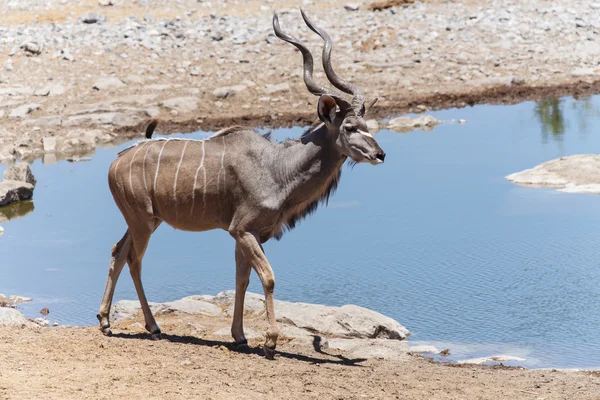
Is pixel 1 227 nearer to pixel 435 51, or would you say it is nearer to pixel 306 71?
pixel 306 71

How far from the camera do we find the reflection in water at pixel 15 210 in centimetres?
2031

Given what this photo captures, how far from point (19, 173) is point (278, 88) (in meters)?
9.81

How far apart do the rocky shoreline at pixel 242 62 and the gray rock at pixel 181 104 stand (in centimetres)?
4

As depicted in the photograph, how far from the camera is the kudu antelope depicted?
32.9ft

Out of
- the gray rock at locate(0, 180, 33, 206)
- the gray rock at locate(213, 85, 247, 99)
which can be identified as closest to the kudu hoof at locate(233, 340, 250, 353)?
the gray rock at locate(0, 180, 33, 206)

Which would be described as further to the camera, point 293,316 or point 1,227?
point 1,227

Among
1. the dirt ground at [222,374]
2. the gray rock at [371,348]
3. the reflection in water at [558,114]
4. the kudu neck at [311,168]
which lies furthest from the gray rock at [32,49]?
the kudu neck at [311,168]

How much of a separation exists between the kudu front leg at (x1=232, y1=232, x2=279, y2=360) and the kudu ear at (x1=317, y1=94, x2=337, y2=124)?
50.8 inches

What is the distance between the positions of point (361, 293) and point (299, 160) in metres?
4.06

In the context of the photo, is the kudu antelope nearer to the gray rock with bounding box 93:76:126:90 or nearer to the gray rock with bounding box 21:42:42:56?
the gray rock with bounding box 93:76:126:90

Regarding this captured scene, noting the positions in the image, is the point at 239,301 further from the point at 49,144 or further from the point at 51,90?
the point at 51,90

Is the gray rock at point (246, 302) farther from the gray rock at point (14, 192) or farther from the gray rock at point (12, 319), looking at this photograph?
the gray rock at point (14, 192)

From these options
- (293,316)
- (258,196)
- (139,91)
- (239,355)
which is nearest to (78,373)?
(239,355)

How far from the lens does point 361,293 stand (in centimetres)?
1388
